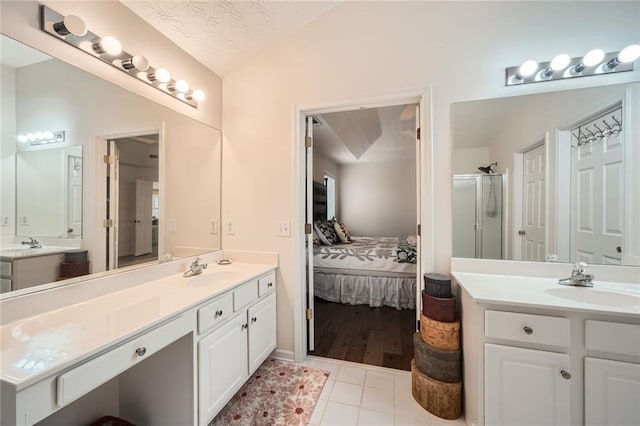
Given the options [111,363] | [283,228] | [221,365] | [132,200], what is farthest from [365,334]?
[132,200]

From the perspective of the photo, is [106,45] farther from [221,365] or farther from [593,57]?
[593,57]

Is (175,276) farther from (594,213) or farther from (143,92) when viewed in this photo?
(594,213)

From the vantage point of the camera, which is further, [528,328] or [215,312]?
[215,312]

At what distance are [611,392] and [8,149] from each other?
8.82 ft

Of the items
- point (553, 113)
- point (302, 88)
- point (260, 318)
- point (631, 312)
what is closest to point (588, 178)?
point (553, 113)

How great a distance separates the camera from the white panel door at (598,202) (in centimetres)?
141

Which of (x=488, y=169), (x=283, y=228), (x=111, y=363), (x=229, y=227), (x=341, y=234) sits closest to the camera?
(x=111, y=363)

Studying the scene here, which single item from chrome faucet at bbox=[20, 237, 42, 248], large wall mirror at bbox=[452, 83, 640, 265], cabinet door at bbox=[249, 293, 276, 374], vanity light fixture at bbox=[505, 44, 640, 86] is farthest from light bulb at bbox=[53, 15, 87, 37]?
vanity light fixture at bbox=[505, 44, 640, 86]

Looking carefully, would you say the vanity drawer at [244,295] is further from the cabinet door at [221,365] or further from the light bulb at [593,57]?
the light bulb at [593,57]

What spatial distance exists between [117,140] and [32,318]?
36.8 inches

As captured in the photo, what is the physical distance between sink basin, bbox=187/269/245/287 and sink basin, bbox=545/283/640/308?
1890 mm

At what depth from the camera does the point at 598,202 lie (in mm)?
1453

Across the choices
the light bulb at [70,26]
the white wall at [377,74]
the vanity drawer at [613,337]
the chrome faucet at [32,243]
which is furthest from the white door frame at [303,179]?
the chrome faucet at [32,243]

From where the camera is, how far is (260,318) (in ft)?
5.83
